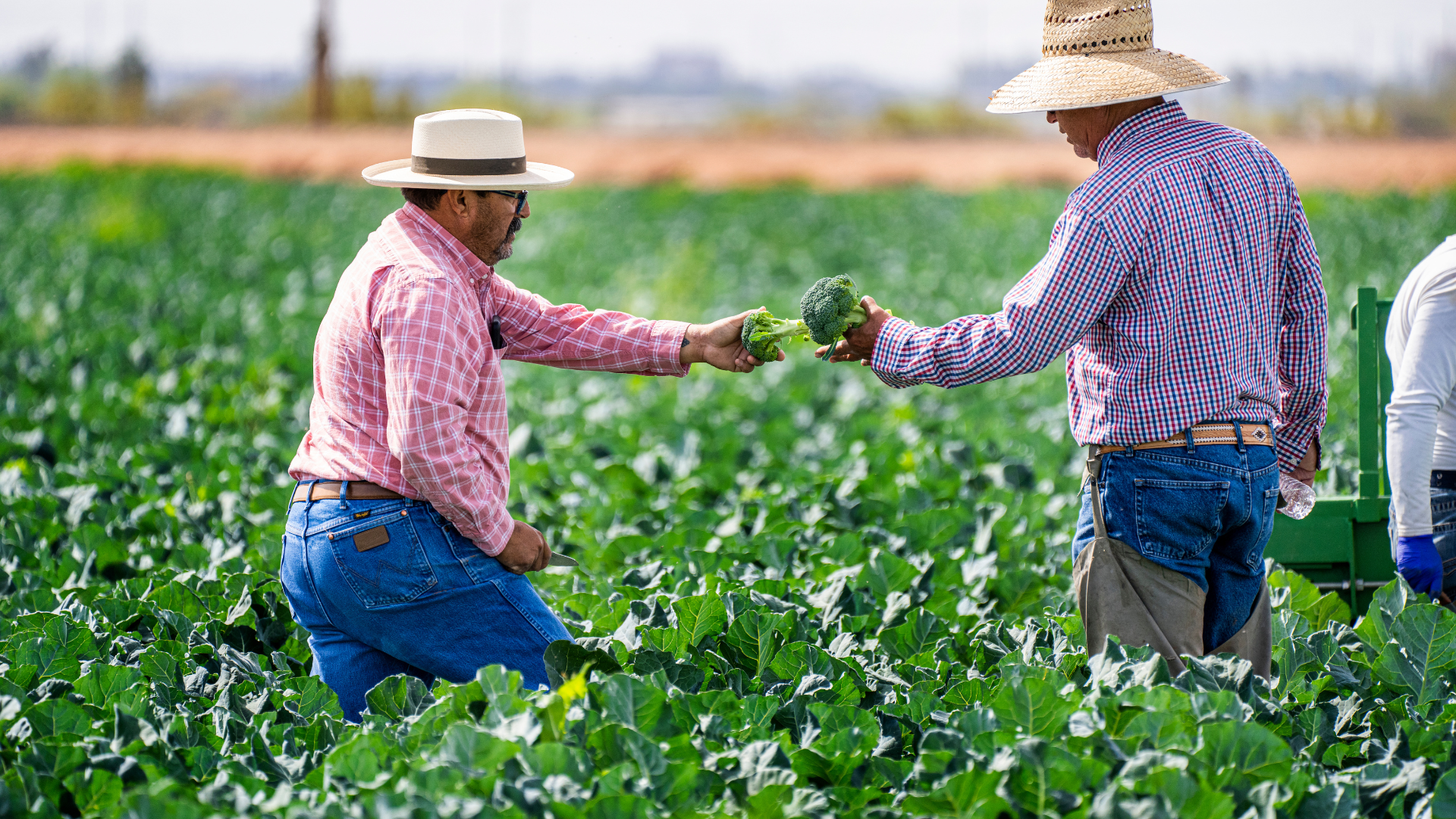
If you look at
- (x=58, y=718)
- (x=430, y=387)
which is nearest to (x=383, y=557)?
(x=430, y=387)

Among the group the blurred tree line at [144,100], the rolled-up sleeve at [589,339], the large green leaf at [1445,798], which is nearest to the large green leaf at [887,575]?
the rolled-up sleeve at [589,339]

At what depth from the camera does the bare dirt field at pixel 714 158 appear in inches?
1622

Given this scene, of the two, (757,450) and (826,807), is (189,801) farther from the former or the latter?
(757,450)

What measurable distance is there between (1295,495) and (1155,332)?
2.93 feet

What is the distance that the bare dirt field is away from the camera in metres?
41.2

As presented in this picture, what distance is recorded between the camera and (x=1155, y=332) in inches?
113

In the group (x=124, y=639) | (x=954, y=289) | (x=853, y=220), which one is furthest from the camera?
(x=853, y=220)

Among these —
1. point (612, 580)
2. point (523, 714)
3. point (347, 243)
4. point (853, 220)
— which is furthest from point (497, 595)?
point (853, 220)

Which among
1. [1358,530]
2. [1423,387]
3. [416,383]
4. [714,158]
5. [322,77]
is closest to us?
[416,383]

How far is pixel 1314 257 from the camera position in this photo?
119 inches

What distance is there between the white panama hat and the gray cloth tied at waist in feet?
5.21

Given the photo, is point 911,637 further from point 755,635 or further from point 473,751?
point 473,751

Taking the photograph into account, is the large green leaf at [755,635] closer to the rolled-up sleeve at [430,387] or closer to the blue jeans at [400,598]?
the blue jeans at [400,598]

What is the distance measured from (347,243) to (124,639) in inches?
682
